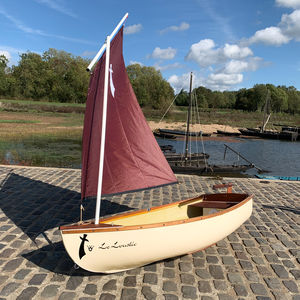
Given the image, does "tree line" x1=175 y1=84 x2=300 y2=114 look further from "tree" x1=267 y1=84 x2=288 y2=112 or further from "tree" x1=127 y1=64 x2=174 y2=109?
"tree" x1=127 y1=64 x2=174 y2=109

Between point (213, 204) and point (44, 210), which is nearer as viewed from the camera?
point (213, 204)

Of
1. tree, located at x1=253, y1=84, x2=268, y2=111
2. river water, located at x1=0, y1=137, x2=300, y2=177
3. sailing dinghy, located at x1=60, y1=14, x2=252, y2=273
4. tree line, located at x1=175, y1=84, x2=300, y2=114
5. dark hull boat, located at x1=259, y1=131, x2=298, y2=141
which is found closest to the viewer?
sailing dinghy, located at x1=60, y1=14, x2=252, y2=273

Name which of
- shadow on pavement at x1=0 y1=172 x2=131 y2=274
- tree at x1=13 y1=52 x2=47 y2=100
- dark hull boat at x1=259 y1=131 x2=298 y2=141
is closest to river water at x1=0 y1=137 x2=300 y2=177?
shadow on pavement at x1=0 y1=172 x2=131 y2=274

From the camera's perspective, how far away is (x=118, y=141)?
6.02m

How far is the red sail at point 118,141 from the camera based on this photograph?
5.67 metres

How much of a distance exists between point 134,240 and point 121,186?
1.49 m

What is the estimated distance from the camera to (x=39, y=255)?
6.08m

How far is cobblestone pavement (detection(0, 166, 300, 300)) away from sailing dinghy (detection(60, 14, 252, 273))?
453 mm

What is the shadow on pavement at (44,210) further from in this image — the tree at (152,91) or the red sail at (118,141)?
the tree at (152,91)

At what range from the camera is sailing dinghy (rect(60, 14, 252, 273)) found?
15.8ft

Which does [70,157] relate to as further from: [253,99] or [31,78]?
[253,99]

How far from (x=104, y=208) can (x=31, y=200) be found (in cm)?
279

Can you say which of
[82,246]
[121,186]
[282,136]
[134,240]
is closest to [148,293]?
[134,240]

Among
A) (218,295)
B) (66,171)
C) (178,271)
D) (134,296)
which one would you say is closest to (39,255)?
(134,296)
